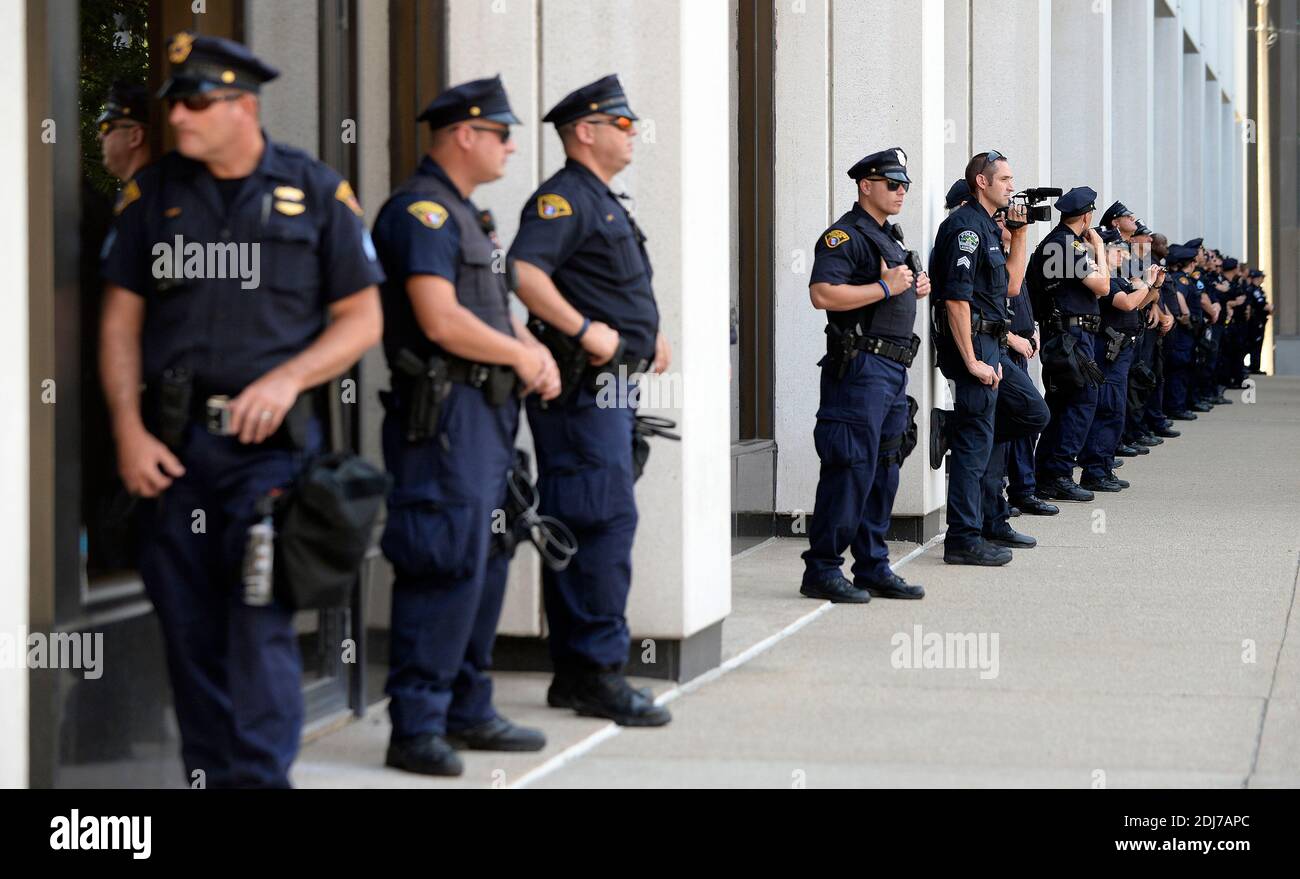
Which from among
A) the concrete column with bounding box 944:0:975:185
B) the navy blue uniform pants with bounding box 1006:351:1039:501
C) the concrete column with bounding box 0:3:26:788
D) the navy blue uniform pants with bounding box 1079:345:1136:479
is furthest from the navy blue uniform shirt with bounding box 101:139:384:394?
the navy blue uniform pants with bounding box 1079:345:1136:479

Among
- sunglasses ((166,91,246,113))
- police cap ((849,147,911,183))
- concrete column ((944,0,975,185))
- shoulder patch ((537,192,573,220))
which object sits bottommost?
shoulder patch ((537,192,573,220))

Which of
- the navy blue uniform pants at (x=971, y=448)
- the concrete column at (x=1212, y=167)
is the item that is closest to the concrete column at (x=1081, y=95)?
the navy blue uniform pants at (x=971, y=448)

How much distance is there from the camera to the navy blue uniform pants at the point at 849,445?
27.2ft

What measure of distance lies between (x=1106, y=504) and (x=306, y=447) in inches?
367

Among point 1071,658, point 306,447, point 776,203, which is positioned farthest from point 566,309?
point 776,203

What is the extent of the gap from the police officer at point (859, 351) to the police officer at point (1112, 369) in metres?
5.52

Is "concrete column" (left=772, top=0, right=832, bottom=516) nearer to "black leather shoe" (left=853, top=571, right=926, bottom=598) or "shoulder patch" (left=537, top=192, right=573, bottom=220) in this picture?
"black leather shoe" (left=853, top=571, right=926, bottom=598)

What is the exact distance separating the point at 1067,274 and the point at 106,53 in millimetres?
8098

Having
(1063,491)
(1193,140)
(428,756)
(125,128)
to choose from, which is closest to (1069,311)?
(1063,491)

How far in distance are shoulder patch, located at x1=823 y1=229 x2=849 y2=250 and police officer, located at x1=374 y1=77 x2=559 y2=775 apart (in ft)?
10.8

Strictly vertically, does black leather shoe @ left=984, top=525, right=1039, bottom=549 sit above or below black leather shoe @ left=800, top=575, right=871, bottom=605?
above

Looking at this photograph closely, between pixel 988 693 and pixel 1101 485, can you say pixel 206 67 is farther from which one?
pixel 1101 485

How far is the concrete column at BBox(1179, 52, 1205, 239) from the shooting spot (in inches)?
1245

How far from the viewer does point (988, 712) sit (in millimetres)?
6027
